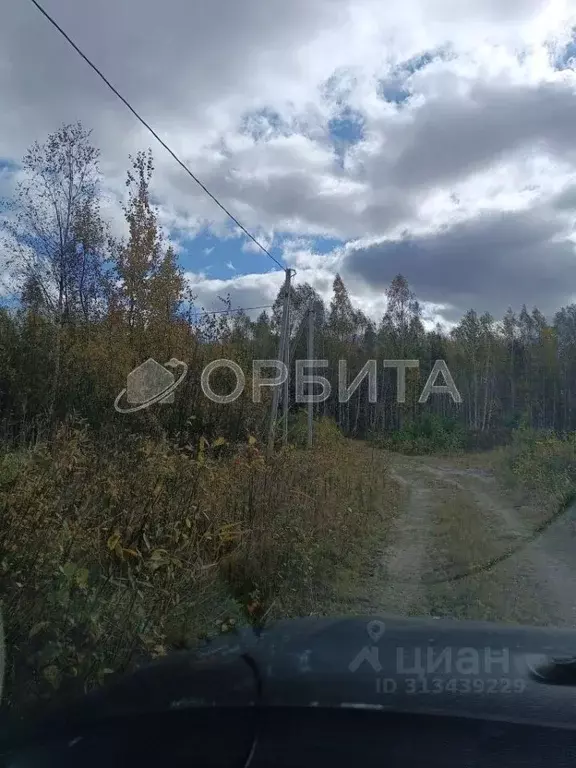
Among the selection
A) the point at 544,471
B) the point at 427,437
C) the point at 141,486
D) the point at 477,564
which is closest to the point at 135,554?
the point at 141,486

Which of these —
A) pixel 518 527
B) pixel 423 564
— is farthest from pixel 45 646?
pixel 518 527

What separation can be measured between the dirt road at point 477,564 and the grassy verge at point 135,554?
71cm

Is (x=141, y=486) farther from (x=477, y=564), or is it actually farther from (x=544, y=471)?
(x=544, y=471)

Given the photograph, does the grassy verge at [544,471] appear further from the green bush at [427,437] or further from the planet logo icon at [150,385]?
the green bush at [427,437]

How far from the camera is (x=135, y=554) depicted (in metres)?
5.90

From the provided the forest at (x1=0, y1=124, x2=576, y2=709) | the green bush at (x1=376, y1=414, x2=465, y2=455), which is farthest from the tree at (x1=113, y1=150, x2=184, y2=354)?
the green bush at (x1=376, y1=414, x2=465, y2=455)

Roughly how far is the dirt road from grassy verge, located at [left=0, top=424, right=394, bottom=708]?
0.71 metres

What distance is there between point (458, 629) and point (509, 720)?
163 cm

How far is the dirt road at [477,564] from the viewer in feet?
23.1

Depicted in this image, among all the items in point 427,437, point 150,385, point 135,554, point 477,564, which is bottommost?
point 477,564

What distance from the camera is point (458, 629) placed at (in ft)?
16.7

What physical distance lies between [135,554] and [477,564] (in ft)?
15.2

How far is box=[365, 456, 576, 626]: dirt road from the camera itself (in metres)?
7.05

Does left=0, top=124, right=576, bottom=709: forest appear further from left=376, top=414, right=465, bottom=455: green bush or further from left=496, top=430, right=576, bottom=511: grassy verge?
left=376, top=414, right=465, bottom=455: green bush
